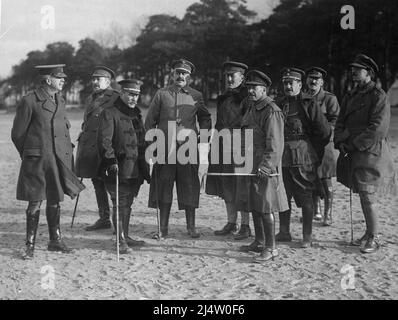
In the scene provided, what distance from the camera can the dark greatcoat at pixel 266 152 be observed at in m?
4.96

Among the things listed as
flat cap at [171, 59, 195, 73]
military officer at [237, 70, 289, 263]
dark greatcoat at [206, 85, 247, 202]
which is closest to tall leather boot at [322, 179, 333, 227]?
dark greatcoat at [206, 85, 247, 202]

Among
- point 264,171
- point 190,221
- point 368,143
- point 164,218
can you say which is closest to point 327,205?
point 368,143

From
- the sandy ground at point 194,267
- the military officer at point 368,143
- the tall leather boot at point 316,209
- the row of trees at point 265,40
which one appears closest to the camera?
the sandy ground at point 194,267

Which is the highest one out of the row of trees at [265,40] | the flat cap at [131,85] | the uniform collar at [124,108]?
the row of trees at [265,40]

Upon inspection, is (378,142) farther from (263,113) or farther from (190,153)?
(190,153)

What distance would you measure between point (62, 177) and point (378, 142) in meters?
3.51

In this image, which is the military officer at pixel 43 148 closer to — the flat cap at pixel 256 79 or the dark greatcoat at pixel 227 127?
the dark greatcoat at pixel 227 127

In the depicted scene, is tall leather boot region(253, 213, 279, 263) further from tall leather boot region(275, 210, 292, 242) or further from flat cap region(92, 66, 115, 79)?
flat cap region(92, 66, 115, 79)

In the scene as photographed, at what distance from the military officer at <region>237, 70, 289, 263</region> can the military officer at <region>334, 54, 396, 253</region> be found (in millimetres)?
938

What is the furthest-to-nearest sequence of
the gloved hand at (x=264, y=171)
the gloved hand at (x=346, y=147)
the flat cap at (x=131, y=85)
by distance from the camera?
the flat cap at (x=131, y=85) < the gloved hand at (x=346, y=147) < the gloved hand at (x=264, y=171)

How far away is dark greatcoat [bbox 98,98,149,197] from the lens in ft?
17.9

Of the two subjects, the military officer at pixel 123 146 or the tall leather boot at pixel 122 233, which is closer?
the tall leather boot at pixel 122 233

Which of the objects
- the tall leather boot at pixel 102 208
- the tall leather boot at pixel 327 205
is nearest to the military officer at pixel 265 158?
the tall leather boot at pixel 327 205

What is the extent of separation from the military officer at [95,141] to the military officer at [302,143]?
240cm
